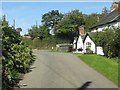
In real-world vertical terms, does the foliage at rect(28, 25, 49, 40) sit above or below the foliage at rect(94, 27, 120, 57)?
above

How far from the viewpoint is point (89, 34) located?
1841 inches

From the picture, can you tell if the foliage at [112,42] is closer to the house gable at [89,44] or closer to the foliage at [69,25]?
the house gable at [89,44]

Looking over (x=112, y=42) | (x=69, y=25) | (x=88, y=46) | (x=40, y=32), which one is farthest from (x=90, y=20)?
(x=112, y=42)

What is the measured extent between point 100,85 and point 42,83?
10.2 feet

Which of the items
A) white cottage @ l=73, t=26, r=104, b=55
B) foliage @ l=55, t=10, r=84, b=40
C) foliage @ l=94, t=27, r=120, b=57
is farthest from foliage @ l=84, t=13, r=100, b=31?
foliage @ l=94, t=27, r=120, b=57

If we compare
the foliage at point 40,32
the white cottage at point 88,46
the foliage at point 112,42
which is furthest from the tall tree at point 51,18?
the foliage at point 112,42

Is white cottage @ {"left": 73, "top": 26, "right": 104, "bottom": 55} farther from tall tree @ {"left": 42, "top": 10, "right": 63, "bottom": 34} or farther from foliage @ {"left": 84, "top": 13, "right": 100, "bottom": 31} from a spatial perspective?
tall tree @ {"left": 42, "top": 10, "right": 63, "bottom": 34}

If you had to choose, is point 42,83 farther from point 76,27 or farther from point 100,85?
point 76,27

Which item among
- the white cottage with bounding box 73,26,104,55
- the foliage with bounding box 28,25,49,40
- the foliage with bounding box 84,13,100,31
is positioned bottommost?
the white cottage with bounding box 73,26,104,55

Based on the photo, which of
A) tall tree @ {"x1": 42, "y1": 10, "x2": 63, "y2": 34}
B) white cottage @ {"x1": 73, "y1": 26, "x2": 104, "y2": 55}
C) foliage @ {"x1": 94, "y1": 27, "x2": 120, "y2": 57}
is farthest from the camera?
tall tree @ {"x1": 42, "y1": 10, "x2": 63, "y2": 34}

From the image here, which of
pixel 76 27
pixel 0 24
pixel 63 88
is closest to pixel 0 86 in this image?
pixel 0 24

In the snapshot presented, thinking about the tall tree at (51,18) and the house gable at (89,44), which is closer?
the house gable at (89,44)

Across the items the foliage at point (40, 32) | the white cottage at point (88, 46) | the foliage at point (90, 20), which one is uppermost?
the foliage at point (90, 20)

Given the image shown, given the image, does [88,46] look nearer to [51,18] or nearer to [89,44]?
[89,44]
